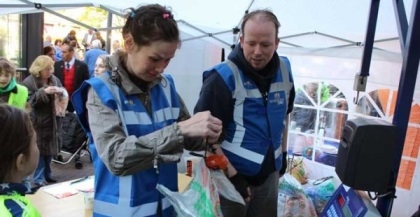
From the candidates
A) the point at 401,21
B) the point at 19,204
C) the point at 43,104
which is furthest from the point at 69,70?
the point at 401,21

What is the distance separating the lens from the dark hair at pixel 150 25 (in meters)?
1.10

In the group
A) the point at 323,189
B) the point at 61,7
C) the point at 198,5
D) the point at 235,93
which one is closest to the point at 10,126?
the point at 235,93

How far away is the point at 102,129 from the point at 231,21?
7.68ft

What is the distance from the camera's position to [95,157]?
113 cm

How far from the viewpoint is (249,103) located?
1656 mm

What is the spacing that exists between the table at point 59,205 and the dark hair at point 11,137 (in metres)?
0.67

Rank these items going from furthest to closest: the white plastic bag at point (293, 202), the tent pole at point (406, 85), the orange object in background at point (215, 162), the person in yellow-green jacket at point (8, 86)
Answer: the person in yellow-green jacket at point (8, 86) < the white plastic bag at point (293, 202) < the tent pole at point (406, 85) < the orange object in background at point (215, 162)

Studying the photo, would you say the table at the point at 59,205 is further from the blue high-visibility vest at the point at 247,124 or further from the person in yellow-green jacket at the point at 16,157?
the person in yellow-green jacket at the point at 16,157

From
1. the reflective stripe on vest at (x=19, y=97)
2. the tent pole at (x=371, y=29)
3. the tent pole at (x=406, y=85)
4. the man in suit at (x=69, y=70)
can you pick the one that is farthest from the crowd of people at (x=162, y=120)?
the man in suit at (x=69, y=70)

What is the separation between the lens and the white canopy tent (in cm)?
250

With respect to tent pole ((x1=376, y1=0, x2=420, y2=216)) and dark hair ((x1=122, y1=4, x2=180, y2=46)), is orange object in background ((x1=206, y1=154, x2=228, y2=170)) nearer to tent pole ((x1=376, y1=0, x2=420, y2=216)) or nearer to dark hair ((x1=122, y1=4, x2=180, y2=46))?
dark hair ((x1=122, y1=4, x2=180, y2=46))

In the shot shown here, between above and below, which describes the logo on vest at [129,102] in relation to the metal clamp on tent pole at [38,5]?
below

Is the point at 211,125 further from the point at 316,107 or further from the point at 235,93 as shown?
the point at 316,107

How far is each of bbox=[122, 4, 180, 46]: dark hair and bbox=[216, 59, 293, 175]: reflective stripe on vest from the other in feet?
1.79
